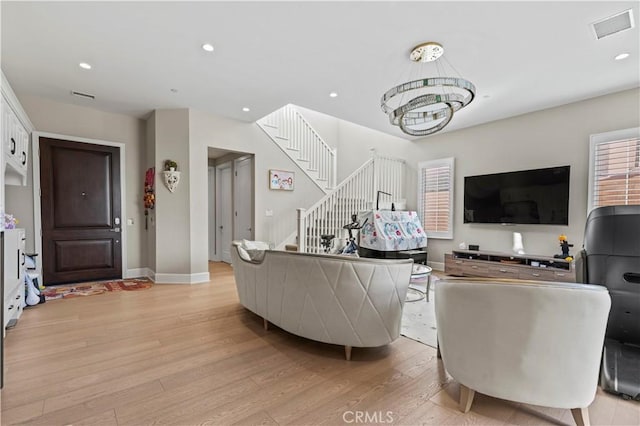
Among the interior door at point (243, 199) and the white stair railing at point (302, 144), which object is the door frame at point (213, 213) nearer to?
the interior door at point (243, 199)

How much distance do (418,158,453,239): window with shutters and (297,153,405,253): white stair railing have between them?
0.53 metres

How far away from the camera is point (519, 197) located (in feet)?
15.4

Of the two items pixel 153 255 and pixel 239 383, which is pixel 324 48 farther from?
pixel 153 255

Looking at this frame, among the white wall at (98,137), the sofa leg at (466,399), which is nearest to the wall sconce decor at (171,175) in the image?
the white wall at (98,137)

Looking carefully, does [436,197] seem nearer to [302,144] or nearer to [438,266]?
[438,266]

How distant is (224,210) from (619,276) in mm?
6425

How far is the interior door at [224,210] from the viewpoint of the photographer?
649 cm

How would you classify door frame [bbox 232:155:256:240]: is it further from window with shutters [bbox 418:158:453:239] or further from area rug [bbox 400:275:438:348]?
window with shutters [bbox 418:158:453:239]

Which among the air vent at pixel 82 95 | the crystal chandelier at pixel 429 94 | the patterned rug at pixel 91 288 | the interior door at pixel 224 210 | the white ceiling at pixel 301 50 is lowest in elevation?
the patterned rug at pixel 91 288

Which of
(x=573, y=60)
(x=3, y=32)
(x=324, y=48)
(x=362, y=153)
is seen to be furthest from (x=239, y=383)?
(x=362, y=153)

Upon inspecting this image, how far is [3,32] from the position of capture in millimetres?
2602

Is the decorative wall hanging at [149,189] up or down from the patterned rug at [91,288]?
up

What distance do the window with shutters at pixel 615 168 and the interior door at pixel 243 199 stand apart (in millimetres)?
5427

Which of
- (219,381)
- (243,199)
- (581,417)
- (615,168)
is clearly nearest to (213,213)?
(243,199)
